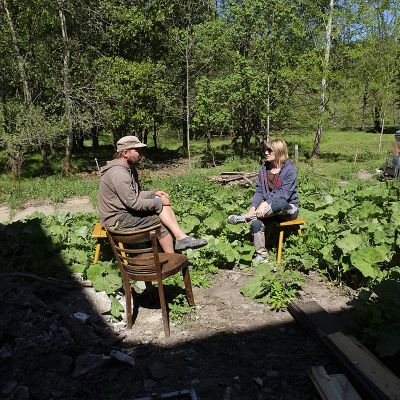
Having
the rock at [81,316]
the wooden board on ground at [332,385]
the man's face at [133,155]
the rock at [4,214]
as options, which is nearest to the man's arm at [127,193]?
the man's face at [133,155]

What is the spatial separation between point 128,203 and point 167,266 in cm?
95

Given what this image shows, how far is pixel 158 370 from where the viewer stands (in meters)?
3.38

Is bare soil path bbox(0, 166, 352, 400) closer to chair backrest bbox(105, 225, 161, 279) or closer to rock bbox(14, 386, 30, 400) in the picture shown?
rock bbox(14, 386, 30, 400)

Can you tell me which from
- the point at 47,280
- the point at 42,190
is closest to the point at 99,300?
the point at 47,280

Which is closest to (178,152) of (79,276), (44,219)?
(44,219)

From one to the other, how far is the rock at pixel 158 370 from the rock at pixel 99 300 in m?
1.10

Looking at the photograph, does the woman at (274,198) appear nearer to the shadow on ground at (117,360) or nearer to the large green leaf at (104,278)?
the shadow on ground at (117,360)

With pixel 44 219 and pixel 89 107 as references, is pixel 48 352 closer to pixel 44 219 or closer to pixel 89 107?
pixel 44 219

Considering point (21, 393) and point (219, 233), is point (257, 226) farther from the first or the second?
point (21, 393)

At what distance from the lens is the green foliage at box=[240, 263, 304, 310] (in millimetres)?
4461

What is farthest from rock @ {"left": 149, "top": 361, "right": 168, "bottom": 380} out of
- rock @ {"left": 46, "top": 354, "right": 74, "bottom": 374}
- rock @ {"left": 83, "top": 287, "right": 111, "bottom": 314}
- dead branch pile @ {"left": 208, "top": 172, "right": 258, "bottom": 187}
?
dead branch pile @ {"left": 208, "top": 172, "right": 258, "bottom": 187}

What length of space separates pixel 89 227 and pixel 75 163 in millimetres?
14651

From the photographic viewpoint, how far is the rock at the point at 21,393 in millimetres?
3012

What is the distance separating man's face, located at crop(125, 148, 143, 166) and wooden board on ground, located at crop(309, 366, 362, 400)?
2.93 meters
